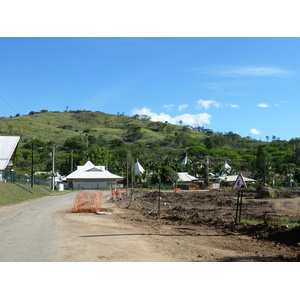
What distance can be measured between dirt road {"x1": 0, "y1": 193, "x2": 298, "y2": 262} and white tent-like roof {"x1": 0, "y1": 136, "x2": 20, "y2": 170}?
5135 cm

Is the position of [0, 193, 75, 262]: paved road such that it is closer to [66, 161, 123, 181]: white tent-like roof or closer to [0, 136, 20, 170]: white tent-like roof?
[0, 136, 20, 170]: white tent-like roof

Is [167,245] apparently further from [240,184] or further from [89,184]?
[89,184]

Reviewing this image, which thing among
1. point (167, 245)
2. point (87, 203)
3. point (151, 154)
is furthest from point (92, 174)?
point (167, 245)

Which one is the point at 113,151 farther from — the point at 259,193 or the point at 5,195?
the point at 5,195

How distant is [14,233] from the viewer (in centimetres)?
1500

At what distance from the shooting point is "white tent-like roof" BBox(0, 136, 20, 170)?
6541cm

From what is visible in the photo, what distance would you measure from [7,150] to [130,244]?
61.1 meters

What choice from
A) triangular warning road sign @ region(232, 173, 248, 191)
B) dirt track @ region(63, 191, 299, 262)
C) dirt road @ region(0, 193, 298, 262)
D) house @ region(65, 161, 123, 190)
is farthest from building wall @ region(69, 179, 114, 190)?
triangular warning road sign @ region(232, 173, 248, 191)

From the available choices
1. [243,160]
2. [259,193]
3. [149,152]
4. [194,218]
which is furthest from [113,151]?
[194,218]

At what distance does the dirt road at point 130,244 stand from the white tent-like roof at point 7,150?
51.3m

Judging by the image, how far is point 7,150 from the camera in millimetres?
68250

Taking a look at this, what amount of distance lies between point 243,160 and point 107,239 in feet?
451

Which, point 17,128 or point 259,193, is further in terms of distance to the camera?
point 17,128

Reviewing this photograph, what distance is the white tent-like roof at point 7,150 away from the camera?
65.4 meters
